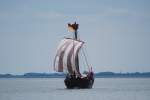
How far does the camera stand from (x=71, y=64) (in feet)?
357

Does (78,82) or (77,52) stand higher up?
(77,52)

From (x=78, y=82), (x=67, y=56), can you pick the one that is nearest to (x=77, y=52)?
(x=67, y=56)

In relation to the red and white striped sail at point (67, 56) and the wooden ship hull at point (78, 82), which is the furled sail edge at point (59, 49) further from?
the wooden ship hull at point (78, 82)

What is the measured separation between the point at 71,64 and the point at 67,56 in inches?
89.8

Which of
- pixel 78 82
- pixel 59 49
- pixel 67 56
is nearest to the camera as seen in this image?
pixel 78 82

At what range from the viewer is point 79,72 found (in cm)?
10869

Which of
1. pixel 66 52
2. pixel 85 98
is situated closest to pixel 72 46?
pixel 66 52

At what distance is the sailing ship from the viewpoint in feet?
354

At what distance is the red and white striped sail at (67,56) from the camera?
108 meters

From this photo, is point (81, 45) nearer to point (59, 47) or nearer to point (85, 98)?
point (59, 47)

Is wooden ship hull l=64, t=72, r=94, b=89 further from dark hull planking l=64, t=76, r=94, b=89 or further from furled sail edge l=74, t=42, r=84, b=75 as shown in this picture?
furled sail edge l=74, t=42, r=84, b=75

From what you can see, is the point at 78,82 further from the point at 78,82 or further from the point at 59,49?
the point at 59,49

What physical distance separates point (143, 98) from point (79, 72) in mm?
28390

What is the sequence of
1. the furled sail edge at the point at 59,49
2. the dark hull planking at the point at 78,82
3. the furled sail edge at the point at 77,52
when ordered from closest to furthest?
the dark hull planking at the point at 78,82 < the furled sail edge at the point at 77,52 < the furled sail edge at the point at 59,49
